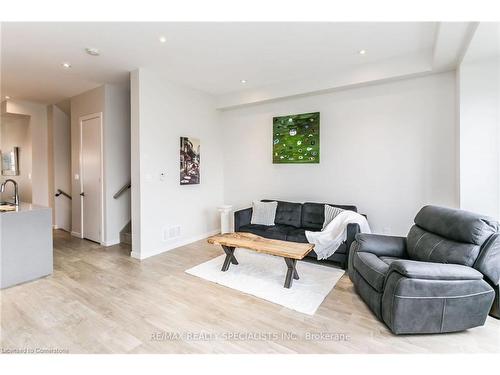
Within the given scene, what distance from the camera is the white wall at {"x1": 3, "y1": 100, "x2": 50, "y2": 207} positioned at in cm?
549

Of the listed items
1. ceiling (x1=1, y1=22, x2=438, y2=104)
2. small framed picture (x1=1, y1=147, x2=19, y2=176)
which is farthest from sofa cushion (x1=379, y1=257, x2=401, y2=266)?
small framed picture (x1=1, y1=147, x2=19, y2=176)

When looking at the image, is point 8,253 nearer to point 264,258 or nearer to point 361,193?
point 264,258

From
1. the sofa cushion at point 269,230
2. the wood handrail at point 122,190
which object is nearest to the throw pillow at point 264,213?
the sofa cushion at point 269,230

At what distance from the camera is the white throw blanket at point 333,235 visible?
3.42 meters

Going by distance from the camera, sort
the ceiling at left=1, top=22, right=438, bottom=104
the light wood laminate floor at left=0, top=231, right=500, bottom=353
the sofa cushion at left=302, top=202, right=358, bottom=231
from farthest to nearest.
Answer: the sofa cushion at left=302, top=202, right=358, bottom=231 → the ceiling at left=1, top=22, right=438, bottom=104 → the light wood laminate floor at left=0, top=231, right=500, bottom=353

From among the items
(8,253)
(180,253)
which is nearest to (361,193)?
(180,253)

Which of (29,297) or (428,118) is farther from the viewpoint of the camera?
(428,118)

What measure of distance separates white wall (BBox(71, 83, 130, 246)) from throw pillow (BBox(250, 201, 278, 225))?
2.42 meters

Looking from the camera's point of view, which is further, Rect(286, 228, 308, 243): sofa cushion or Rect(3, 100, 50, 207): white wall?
Rect(3, 100, 50, 207): white wall

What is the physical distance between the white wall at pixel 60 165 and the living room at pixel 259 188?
57mm

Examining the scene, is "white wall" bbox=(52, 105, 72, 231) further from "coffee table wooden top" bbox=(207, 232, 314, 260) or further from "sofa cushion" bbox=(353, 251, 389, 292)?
"sofa cushion" bbox=(353, 251, 389, 292)

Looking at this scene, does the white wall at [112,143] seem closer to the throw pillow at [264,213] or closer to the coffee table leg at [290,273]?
the throw pillow at [264,213]
